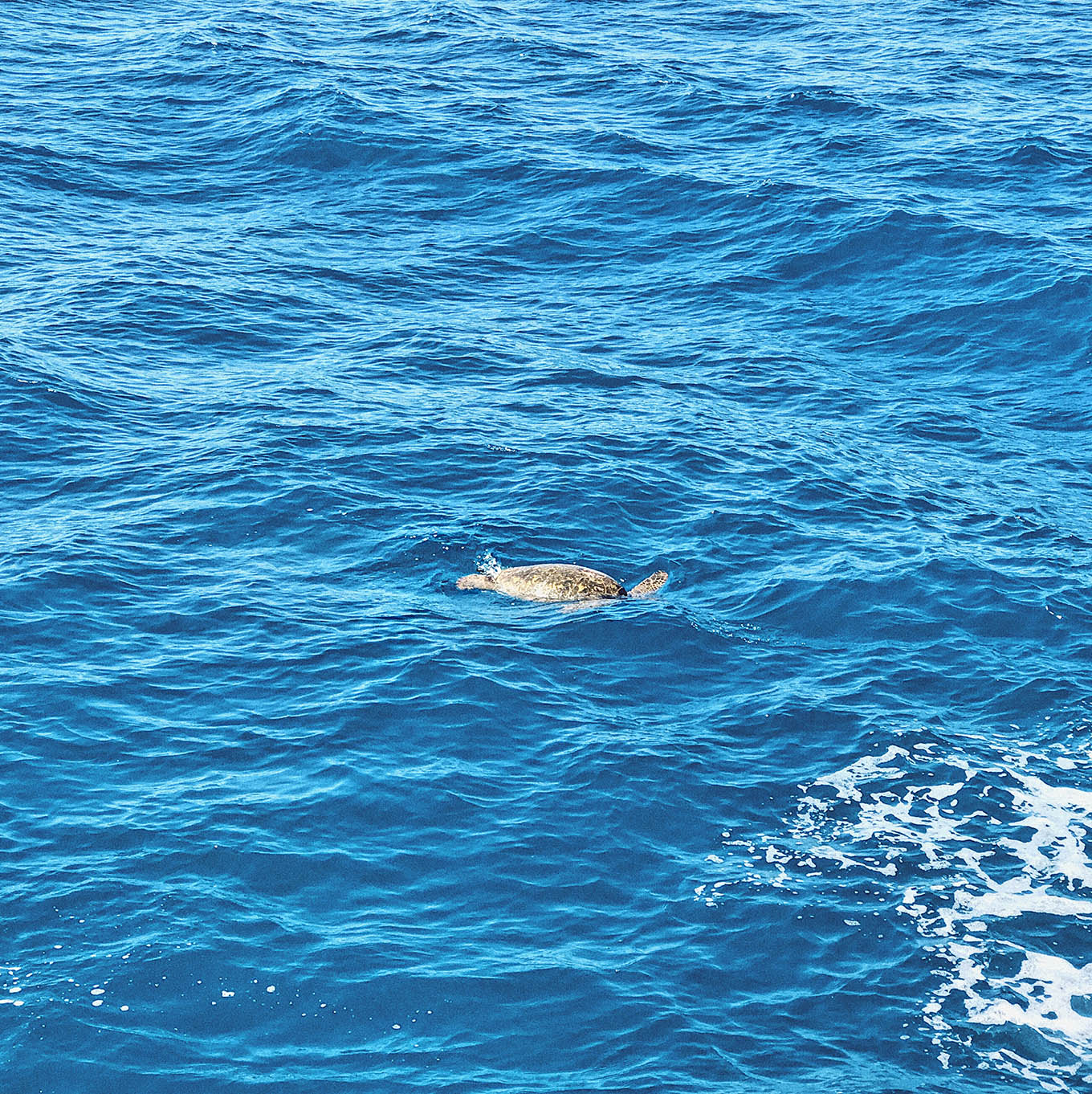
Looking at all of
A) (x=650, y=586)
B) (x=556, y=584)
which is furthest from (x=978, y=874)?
(x=556, y=584)

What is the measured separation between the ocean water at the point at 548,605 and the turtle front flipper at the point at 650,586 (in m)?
0.74

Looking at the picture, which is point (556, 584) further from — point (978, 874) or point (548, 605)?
point (978, 874)

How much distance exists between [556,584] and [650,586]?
5.56ft

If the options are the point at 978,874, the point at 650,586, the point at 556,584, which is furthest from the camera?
the point at 650,586

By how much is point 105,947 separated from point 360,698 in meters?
6.05

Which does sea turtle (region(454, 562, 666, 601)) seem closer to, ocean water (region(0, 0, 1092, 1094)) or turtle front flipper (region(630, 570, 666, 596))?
turtle front flipper (region(630, 570, 666, 596))

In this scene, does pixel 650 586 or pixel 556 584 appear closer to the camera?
pixel 556 584

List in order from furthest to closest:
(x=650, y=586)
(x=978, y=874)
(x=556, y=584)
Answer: (x=650, y=586) < (x=556, y=584) < (x=978, y=874)

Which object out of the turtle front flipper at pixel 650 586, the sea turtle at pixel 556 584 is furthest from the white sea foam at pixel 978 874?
the sea turtle at pixel 556 584

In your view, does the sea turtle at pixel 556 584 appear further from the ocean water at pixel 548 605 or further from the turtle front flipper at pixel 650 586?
the ocean water at pixel 548 605

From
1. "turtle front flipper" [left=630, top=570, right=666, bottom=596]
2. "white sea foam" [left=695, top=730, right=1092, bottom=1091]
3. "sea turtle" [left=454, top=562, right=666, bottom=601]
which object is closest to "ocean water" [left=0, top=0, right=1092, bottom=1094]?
"white sea foam" [left=695, top=730, right=1092, bottom=1091]

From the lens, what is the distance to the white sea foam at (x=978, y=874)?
56.0 ft

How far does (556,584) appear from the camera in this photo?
25234 millimetres

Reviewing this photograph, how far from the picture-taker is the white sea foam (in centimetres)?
1708
